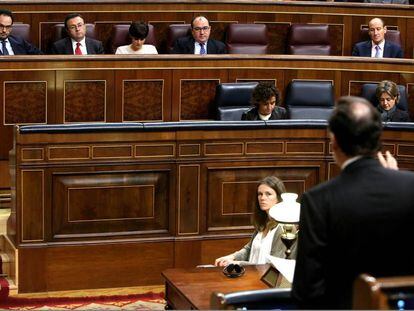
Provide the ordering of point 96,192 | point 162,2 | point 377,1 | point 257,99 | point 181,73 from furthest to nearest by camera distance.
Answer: point 377,1, point 162,2, point 181,73, point 257,99, point 96,192

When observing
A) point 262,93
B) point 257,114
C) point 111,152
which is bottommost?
point 111,152

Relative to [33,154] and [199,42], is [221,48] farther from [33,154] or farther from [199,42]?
[33,154]

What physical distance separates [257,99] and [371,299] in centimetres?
328

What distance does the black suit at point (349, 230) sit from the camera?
208cm

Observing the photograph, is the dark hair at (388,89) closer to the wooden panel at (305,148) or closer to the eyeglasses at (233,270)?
the wooden panel at (305,148)

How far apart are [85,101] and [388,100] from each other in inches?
65.8

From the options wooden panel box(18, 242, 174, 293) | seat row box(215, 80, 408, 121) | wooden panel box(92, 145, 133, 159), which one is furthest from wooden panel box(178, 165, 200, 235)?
seat row box(215, 80, 408, 121)

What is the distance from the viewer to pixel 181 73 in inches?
217

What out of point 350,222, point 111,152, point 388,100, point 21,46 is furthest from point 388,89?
point 350,222

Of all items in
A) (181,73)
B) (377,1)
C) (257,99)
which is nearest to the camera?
(257,99)

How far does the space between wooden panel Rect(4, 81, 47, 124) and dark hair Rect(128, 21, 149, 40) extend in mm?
902

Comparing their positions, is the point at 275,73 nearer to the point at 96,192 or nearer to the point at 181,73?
the point at 181,73

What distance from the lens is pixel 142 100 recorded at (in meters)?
5.46

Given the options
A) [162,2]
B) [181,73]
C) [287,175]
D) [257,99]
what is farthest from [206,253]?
[162,2]
